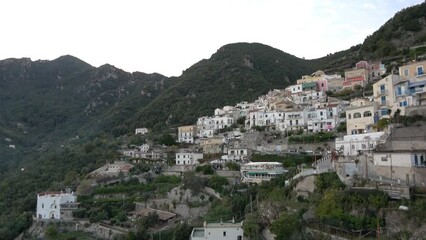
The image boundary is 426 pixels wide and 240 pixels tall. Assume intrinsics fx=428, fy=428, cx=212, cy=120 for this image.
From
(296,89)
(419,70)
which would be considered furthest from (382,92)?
(296,89)

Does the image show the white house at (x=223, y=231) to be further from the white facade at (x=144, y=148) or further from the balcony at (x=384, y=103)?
the white facade at (x=144, y=148)

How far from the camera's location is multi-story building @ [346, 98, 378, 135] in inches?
1409

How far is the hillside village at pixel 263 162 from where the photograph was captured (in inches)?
1020

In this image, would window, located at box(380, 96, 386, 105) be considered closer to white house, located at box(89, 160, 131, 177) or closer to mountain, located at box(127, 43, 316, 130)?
white house, located at box(89, 160, 131, 177)

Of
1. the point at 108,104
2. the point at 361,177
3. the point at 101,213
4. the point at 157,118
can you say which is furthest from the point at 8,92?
the point at 361,177

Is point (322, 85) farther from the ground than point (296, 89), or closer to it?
farther from the ground

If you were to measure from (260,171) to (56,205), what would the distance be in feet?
72.6

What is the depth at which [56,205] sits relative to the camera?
45125 millimetres

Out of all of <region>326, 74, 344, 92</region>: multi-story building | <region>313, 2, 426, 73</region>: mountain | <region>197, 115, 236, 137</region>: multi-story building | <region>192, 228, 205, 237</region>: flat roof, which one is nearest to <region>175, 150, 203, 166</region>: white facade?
<region>197, 115, 236, 137</region>: multi-story building

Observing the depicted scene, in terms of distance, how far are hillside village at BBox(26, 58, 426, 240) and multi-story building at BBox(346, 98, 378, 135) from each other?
0.31 feet

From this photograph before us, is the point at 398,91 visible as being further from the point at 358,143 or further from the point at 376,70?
the point at 376,70

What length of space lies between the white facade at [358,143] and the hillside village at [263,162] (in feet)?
0.32

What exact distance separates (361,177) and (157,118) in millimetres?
58480

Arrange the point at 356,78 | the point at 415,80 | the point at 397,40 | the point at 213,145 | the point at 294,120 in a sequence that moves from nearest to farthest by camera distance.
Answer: the point at 415,80, the point at 294,120, the point at 213,145, the point at 356,78, the point at 397,40
